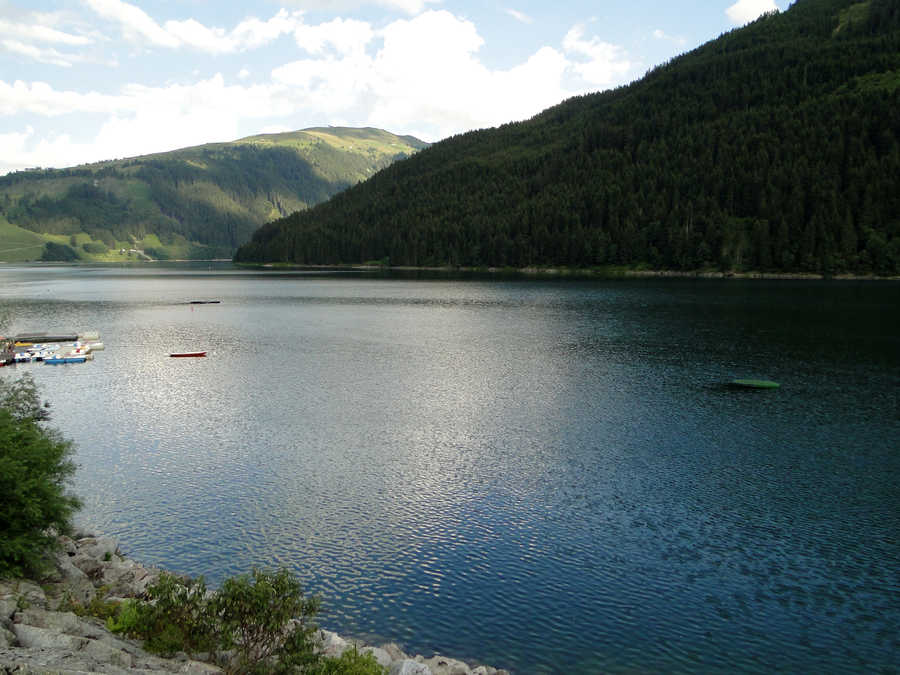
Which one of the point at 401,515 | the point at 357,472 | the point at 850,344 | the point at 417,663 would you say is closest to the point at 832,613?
the point at 417,663

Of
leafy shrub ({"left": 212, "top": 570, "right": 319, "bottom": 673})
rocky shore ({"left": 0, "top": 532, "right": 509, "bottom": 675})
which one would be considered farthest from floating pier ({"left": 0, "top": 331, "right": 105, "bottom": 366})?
leafy shrub ({"left": 212, "top": 570, "right": 319, "bottom": 673})

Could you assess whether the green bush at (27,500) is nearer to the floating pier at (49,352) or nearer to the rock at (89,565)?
the rock at (89,565)

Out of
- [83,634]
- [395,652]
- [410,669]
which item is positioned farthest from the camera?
[395,652]

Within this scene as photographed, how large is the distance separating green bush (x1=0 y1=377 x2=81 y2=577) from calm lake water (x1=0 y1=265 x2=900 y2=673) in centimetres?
643

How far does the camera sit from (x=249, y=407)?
56.9 metres

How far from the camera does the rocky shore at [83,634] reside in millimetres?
15359

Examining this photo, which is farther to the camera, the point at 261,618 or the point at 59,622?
the point at 261,618

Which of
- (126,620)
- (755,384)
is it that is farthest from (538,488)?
(755,384)

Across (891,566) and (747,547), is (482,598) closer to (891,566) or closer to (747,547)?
A: (747,547)

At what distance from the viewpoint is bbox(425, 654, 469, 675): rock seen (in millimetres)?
19842

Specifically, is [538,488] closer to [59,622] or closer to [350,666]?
[350,666]

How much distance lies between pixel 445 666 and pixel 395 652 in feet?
6.69

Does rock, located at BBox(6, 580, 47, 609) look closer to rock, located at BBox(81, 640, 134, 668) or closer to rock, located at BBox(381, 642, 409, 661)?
rock, located at BBox(81, 640, 134, 668)

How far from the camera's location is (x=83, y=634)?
18.0 meters
